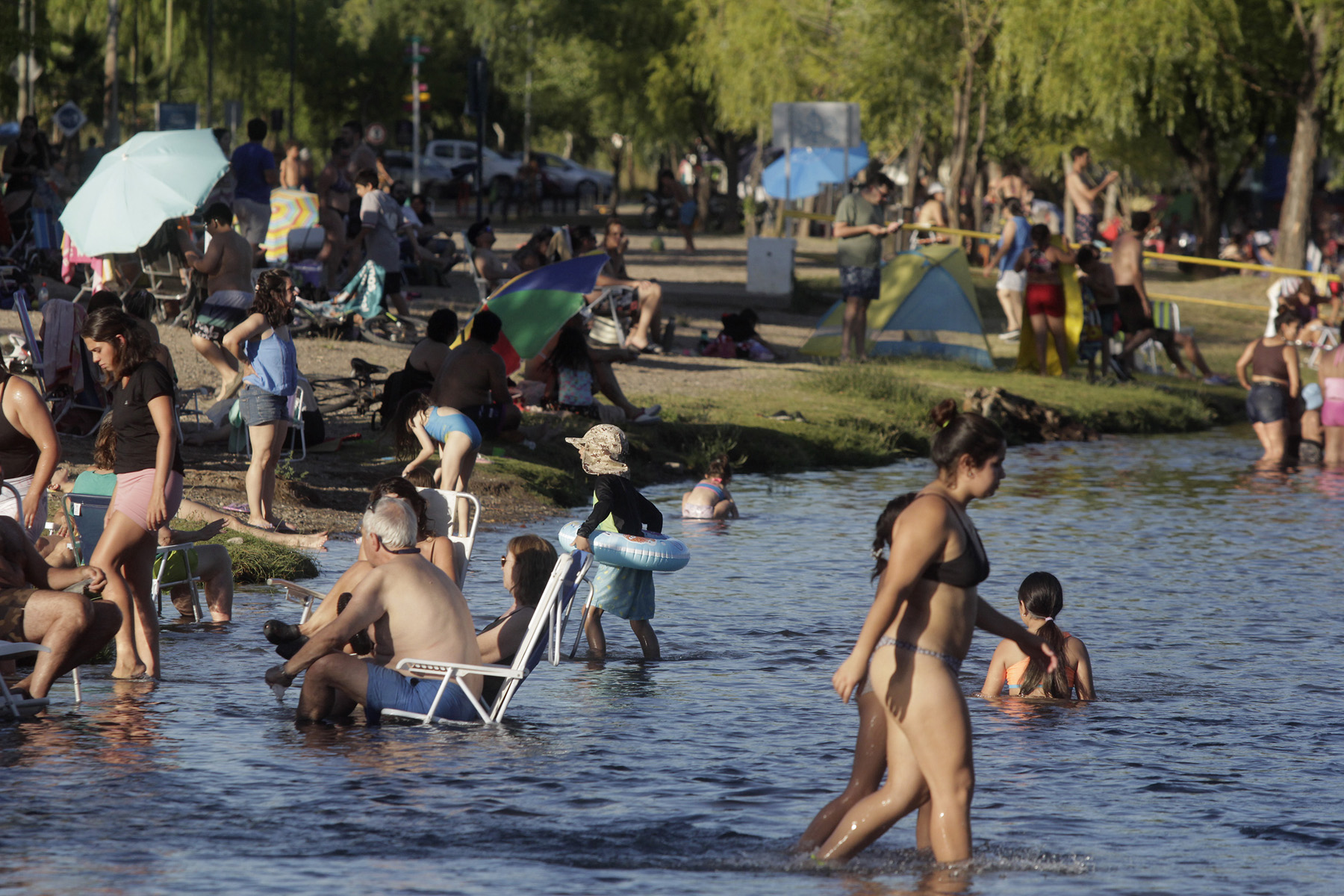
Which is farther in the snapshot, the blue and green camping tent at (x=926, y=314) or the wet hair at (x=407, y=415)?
the blue and green camping tent at (x=926, y=314)

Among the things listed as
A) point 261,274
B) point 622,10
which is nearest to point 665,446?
point 261,274

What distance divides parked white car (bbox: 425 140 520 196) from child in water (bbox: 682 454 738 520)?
125 ft

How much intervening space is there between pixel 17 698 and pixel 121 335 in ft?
5.01

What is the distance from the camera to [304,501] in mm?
11703

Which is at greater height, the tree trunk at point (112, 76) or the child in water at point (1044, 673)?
the tree trunk at point (112, 76)

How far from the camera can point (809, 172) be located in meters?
38.2

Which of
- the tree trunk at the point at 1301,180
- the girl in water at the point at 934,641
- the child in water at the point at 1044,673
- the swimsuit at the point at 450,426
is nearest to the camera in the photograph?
the girl in water at the point at 934,641

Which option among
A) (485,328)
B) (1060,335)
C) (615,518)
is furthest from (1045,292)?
(615,518)

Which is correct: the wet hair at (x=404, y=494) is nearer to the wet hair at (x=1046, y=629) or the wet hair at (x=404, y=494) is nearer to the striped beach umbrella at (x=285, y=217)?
the wet hair at (x=1046, y=629)

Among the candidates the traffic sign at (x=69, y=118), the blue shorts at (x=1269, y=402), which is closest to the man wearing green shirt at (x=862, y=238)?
the blue shorts at (x=1269, y=402)

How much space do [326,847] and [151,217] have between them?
10.3 meters

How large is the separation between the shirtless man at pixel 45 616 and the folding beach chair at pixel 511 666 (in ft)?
3.93

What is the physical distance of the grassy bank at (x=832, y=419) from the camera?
14016 mm

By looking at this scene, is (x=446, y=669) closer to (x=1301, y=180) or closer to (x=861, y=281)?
(x=861, y=281)
